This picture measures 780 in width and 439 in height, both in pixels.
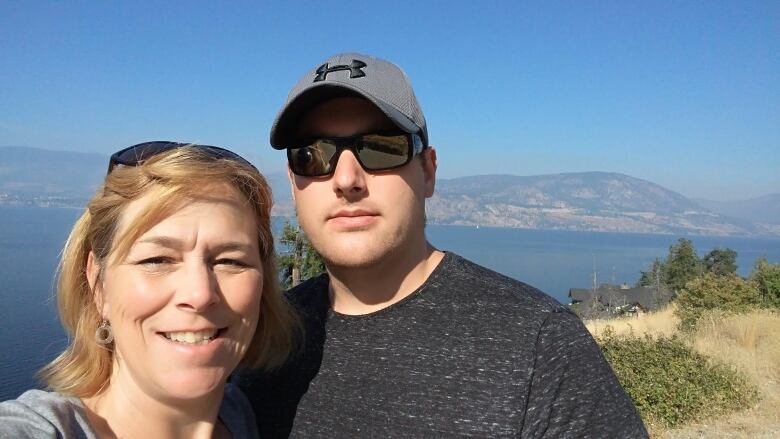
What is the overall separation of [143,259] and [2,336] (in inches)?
1227

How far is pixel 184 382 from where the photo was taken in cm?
178

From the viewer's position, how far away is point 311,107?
2.22 meters

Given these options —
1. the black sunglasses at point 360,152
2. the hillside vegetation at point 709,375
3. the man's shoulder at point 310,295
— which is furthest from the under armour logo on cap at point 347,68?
the hillside vegetation at point 709,375

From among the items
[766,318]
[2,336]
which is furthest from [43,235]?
[766,318]

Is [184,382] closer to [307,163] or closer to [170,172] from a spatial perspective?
[170,172]

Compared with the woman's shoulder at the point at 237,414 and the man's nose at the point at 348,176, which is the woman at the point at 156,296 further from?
the man's nose at the point at 348,176

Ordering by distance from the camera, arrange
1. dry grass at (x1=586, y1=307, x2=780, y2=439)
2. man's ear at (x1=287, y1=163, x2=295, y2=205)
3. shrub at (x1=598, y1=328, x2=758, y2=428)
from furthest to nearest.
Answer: shrub at (x1=598, y1=328, x2=758, y2=428)
dry grass at (x1=586, y1=307, x2=780, y2=439)
man's ear at (x1=287, y1=163, x2=295, y2=205)

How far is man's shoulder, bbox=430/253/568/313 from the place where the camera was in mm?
2076

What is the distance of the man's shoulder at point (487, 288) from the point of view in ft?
6.81

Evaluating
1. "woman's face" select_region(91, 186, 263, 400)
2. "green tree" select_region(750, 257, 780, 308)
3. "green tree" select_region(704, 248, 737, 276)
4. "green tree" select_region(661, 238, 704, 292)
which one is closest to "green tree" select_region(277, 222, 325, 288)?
"green tree" select_region(750, 257, 780, 308)

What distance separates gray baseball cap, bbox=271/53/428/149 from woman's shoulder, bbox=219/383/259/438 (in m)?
1.08

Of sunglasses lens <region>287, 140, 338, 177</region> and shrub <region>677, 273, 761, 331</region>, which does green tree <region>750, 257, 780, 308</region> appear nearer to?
shrub <region>677, 273, 761, 331</region>

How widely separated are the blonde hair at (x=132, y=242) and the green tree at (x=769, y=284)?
71.8ft

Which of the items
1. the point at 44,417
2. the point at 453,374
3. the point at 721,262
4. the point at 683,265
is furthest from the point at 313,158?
the point at 683,265
